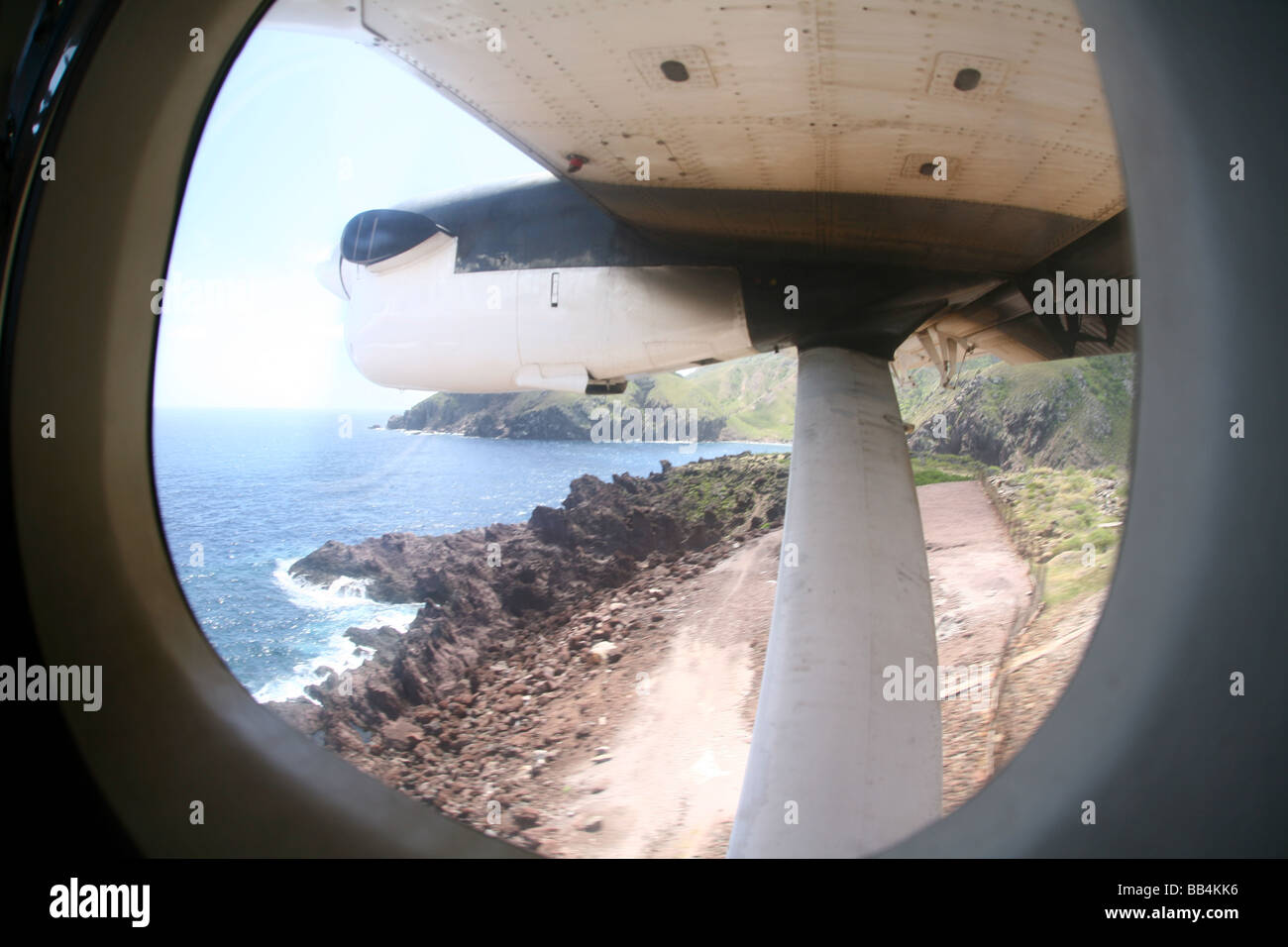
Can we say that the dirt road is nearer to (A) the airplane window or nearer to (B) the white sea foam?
(A) the airplane window

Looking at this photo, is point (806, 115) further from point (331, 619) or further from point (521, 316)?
point (331, 619)

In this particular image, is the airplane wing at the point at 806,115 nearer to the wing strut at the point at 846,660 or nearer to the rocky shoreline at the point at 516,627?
the wing strut at the point at 846,660

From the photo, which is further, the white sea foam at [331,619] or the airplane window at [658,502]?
the white sea foam at [331,619]

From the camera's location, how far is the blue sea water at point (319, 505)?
357 inches

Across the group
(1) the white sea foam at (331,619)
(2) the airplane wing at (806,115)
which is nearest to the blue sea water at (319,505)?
(1) the white sea foam at (331,619)

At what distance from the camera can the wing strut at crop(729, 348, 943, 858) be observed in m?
1.69

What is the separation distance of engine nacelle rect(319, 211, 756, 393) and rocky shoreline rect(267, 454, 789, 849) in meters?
1.81

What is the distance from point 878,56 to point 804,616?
155 cm

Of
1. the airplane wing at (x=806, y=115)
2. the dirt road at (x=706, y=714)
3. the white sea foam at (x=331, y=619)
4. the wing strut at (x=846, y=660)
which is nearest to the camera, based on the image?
the airplane wing at (x=806, y=115)

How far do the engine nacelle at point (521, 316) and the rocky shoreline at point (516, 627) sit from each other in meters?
1.81

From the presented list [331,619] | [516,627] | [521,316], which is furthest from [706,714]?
[331,619]

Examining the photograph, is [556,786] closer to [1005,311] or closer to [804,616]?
[804,616]

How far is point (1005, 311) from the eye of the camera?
346cm

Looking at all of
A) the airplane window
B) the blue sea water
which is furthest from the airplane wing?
the blue sea water
